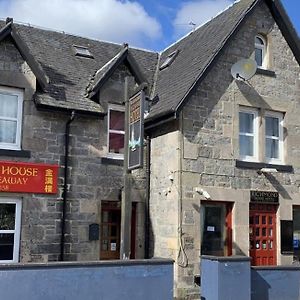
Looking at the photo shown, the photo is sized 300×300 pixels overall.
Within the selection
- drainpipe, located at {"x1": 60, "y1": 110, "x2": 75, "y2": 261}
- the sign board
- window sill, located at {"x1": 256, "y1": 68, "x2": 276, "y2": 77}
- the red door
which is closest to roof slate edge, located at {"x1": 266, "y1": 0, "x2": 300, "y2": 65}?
window sill, located at {"x1": 256, "y1": 68, "x2": 276, "y2": 77}

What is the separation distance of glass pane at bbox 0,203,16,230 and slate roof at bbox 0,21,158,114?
2816mm

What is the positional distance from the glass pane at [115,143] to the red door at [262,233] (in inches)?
168

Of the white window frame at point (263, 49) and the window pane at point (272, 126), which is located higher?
the white window frame at point (263, 49)

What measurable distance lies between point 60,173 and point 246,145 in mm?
5643

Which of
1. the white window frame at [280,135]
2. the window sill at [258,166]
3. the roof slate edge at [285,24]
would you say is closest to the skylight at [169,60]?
the roof slate edge at [285,24]

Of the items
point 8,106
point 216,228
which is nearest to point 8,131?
point 8,106

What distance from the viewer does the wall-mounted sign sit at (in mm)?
14547

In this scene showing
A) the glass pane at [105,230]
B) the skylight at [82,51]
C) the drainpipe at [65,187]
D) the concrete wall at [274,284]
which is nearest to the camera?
the concrete wall at [274,284]

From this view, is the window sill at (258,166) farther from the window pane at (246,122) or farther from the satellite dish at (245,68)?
the satellite dish at (245,68)

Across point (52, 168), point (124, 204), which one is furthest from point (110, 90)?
point (124, 204)

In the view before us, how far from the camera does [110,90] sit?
48.0 feet

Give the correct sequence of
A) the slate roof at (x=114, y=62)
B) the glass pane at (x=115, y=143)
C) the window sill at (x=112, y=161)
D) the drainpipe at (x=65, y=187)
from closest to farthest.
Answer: the drainpipe at (x=65, y=187) → the slate roof at (x=114, y=62) → the window sill at (x=112, y=161) → the glass pane at (x=115, y=143)

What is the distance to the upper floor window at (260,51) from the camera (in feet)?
→ 51.5

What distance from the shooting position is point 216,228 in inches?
560
